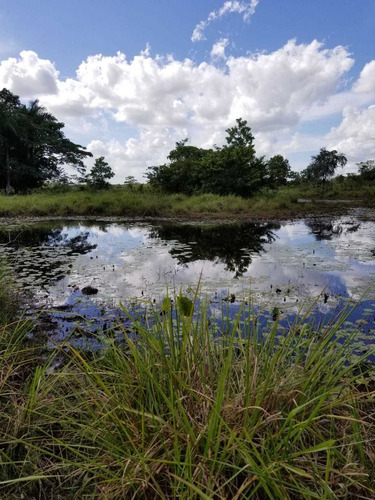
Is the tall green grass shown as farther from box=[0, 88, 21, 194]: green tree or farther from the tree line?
box=[0, 88, 21, 194]: green tree

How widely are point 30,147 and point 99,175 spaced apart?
7.95 m

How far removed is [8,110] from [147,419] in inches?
1463

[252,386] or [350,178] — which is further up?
[350,178]

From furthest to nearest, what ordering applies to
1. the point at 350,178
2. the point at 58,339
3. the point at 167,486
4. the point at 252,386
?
the point at 350,178, the point at 58,339, the point at 252,386, the point at 167,486

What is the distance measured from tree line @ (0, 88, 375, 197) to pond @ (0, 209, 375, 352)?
618 inches

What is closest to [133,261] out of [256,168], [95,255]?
[95,255]

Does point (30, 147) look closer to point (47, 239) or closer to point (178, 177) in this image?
point (178, 177)

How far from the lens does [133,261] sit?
8.74 m

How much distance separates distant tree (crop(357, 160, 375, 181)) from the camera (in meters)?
48.0

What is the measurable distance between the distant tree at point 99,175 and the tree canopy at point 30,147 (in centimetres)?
143

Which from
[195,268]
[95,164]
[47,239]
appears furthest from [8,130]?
[195,268]

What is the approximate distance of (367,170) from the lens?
50312mm

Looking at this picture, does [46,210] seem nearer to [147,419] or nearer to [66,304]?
[66,304]

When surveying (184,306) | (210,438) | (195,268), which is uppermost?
(184,306)
